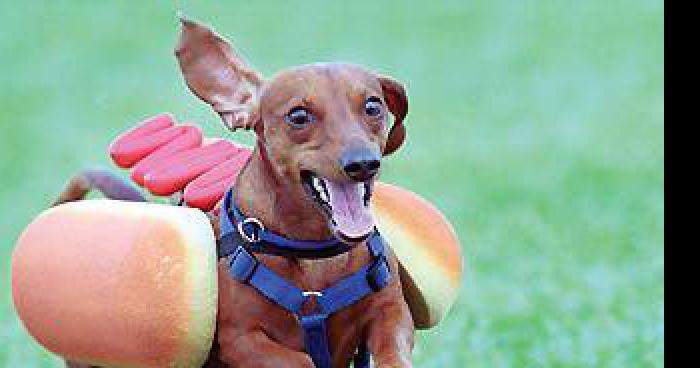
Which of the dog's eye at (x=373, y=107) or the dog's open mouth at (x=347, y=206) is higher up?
the dog's eye at (x=373, y=107)

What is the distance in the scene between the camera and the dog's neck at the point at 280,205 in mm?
3914

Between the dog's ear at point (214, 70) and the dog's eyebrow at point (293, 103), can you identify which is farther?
the dog's ear at point (214, 70)

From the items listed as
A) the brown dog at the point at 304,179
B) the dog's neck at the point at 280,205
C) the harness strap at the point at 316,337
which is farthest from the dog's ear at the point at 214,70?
the harness strap at the point at 316,337

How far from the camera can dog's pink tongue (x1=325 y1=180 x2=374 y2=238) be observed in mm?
3725

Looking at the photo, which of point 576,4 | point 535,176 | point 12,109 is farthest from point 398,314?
point 576,4

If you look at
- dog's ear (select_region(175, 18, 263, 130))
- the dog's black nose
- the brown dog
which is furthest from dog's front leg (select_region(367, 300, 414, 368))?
dog's ear (select_region(175, 18, 263, 130))

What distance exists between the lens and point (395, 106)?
404 centimetres

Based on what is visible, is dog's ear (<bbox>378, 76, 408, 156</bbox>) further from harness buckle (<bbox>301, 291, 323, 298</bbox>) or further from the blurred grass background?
the blurred grass background

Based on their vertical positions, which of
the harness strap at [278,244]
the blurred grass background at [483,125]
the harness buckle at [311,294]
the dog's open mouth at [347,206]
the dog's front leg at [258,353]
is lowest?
the blurred grass background at [483,125]

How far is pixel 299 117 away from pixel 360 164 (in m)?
0.21

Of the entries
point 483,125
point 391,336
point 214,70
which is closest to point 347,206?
point 391,336

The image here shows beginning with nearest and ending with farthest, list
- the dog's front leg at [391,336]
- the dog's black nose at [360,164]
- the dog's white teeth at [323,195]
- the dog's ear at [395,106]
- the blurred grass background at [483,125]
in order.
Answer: the dog's black nose at [360,164] → the dog's white teeth at [323,195] → the dog's front leg at [391,336] → the dog's ear at [395,106] → the blurred grass background at [483,125]

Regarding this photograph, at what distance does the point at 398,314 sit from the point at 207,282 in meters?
0.40

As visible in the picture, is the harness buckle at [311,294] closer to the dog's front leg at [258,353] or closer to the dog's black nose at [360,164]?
the dog's front leg at [258,353]
